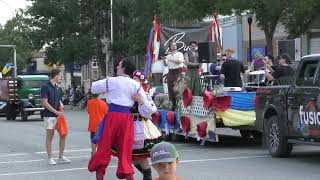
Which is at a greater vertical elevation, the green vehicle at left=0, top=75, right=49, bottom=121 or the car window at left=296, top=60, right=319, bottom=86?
the car window at left=296, top=60, right=319, bottom=86

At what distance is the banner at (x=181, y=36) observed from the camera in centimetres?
1947

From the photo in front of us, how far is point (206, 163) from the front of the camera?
12.9 m

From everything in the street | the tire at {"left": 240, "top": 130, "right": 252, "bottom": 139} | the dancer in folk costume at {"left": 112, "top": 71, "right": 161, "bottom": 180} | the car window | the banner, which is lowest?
the street

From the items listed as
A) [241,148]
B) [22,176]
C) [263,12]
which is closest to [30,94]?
[263,12]

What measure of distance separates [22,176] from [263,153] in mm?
5284

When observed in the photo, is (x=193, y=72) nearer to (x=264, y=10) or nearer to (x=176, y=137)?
(x=176, y=137)

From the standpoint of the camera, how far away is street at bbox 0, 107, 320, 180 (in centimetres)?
1123

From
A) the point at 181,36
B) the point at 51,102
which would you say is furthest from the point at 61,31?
the point at 51,102

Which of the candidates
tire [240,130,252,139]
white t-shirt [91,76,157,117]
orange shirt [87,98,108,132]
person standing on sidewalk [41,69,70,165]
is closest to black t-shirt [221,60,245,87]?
tire [240,130,252,139]

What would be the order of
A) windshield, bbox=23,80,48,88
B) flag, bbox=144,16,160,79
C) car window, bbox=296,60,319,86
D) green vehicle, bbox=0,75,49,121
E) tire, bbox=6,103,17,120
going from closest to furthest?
car window, bbox=296,60,319,86 → flag, bbox=144,16,160,79 → green vehicle, bbox=0,75,49,121 → windshield, bbox=23,80,48,88 → tire, bbox=6,103,17,120

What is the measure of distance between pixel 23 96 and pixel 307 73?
24.3m

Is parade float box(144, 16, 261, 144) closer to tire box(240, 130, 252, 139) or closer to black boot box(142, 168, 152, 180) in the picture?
tire box(240, 130, 252, 139)

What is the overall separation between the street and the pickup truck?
43 centimetres

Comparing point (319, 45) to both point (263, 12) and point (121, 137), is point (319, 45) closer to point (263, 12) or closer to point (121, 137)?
point (263, 12)
